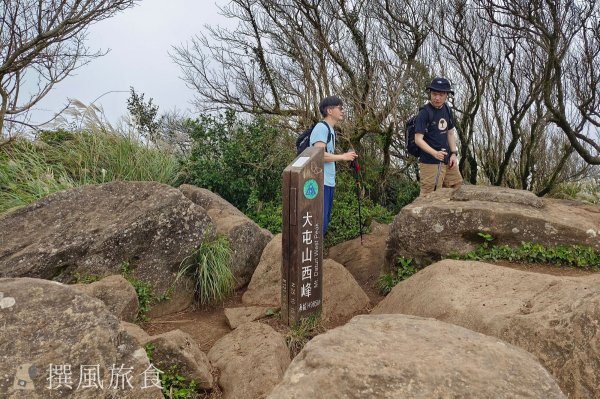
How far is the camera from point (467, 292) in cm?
376

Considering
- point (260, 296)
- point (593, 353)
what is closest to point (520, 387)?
point (593, 353)

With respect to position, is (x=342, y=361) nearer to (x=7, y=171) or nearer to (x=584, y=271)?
(x=584, y=271)

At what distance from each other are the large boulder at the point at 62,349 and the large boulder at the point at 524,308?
211 centimetres

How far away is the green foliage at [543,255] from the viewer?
16.1 ft

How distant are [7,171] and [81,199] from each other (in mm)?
2310

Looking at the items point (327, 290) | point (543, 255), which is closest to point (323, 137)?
point (327, 290)

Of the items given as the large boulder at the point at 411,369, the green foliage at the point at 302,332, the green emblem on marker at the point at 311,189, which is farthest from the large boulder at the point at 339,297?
the large boulder at the point at 411,369

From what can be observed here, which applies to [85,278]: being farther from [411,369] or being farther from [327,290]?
[411,369]

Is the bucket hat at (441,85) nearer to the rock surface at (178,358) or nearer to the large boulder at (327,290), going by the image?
the large boulder at (327,290)

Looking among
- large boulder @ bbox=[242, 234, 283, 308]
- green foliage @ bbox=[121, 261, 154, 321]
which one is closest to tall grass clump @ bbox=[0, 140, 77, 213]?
green foliage @ bbox=[121, 261, 154, 321]

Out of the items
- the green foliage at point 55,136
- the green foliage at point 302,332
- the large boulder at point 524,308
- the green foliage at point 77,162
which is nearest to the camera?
the large boulder at point 524,308

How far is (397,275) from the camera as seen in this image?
17.6 feet

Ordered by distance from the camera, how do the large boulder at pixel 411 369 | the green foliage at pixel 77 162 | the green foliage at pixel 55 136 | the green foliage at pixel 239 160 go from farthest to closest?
Result: the green foliage at pixel 239 160 < the green foliage at pixel 55 136 < the green foliage at pixel 77 162 < the large boulder at pixel 411 369

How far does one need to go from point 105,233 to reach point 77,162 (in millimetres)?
2793
